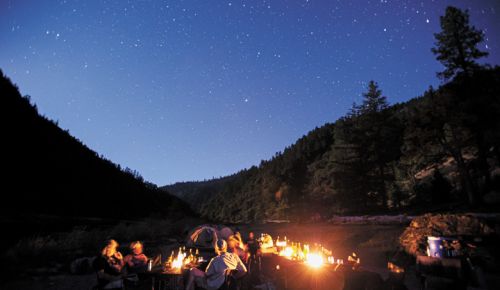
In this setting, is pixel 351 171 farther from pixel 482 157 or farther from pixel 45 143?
pixel 45 143

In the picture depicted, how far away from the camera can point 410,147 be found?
92.2 feet

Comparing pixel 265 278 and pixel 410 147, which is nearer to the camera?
pixel 265 278

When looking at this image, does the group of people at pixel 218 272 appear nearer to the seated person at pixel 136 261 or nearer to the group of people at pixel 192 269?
the group of people at pixel 192 269

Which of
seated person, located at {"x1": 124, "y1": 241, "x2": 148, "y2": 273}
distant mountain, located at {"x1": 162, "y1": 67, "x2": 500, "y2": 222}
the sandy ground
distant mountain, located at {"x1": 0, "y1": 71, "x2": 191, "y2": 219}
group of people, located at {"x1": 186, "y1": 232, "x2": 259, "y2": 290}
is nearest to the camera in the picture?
group of people, located at {"x1": 186, "y1": 232, "x2": 259, "y2": 290}

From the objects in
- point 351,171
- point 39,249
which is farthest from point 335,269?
point 351,171

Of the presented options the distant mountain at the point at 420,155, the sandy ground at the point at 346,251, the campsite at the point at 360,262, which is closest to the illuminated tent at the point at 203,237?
the campsite at the point at 360,262

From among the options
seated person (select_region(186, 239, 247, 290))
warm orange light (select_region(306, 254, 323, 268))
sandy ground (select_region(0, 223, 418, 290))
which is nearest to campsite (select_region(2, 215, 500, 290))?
sandy ground (select_region(0, 223, 418, 290))

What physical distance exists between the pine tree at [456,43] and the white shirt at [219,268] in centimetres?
2841

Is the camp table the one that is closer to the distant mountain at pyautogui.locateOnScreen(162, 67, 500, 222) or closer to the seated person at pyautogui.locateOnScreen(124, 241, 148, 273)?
the seated person at pyautogui.locateOnScreen(124, 241, 148, 273)

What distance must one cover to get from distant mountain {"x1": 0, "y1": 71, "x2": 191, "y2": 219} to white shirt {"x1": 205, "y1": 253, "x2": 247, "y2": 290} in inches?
614

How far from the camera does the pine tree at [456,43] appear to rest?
1035 inches

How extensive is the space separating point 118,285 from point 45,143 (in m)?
25.8

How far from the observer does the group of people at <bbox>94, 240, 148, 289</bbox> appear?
6.39 metres

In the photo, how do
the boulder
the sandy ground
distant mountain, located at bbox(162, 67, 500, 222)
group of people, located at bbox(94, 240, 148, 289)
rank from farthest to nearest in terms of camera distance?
distant mountain, located at bbox(162, 67, 500, 222) → the boulder → the sandy ground → group of people, located at bbox(94, 240, 148, 289)
